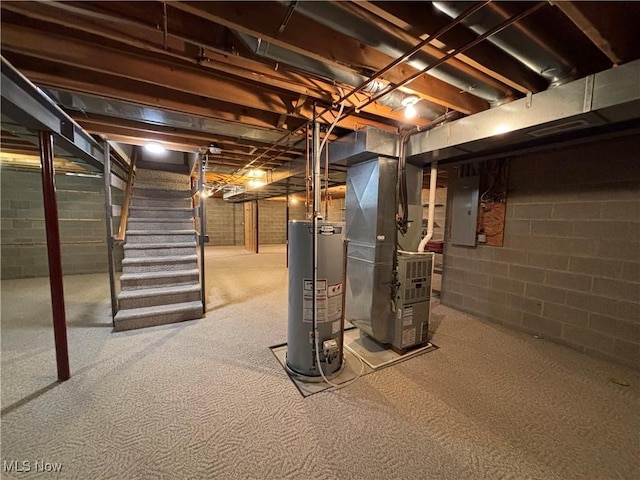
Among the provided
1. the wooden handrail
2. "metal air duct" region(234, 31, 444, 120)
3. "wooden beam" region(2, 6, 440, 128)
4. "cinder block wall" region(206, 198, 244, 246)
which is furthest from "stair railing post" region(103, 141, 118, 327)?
"cinder block wall" region(206, 198, 244, 246)

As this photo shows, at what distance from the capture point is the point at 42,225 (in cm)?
479

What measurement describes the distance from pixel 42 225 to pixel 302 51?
20.5 ft

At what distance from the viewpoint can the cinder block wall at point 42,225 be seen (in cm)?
457

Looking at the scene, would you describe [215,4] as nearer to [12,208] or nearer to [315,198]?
[315,198]

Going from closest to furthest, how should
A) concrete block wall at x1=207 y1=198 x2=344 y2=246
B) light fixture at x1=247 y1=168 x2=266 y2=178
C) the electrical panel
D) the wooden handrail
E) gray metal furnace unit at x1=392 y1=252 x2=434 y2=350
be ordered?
gray metal furnace unit at x1=392 y1=252 x2=434 y2=350
the wooden handrail
the electrical panel
light fixture at x1=247 y1=168 x2=266 y2=178
concrete block wall at x1=207 y1=198 x2=344 y2=246

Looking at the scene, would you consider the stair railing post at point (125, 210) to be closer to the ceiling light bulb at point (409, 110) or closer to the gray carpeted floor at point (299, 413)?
the gray carpeted floor at point (299, 413)

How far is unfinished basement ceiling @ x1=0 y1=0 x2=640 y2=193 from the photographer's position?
3.61 feet

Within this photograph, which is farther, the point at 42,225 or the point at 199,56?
the point at 42,225

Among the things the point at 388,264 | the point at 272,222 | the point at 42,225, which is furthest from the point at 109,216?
the point at 272,222

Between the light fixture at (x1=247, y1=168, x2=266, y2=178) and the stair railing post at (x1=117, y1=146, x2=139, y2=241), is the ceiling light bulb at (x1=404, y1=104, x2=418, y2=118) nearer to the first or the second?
the stair railing post at (x1=117, y1=146, x2=139, y2=241)

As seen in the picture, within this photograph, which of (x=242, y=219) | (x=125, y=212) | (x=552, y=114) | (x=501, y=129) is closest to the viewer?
(x=552, y=114)

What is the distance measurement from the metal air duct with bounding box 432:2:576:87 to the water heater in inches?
49.0

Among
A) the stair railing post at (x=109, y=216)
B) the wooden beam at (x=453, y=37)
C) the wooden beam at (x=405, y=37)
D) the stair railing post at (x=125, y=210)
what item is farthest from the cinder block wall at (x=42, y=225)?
the wooden beam at (x=453, y=37)

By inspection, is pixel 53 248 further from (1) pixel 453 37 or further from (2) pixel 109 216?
(1) pixel 453 37
